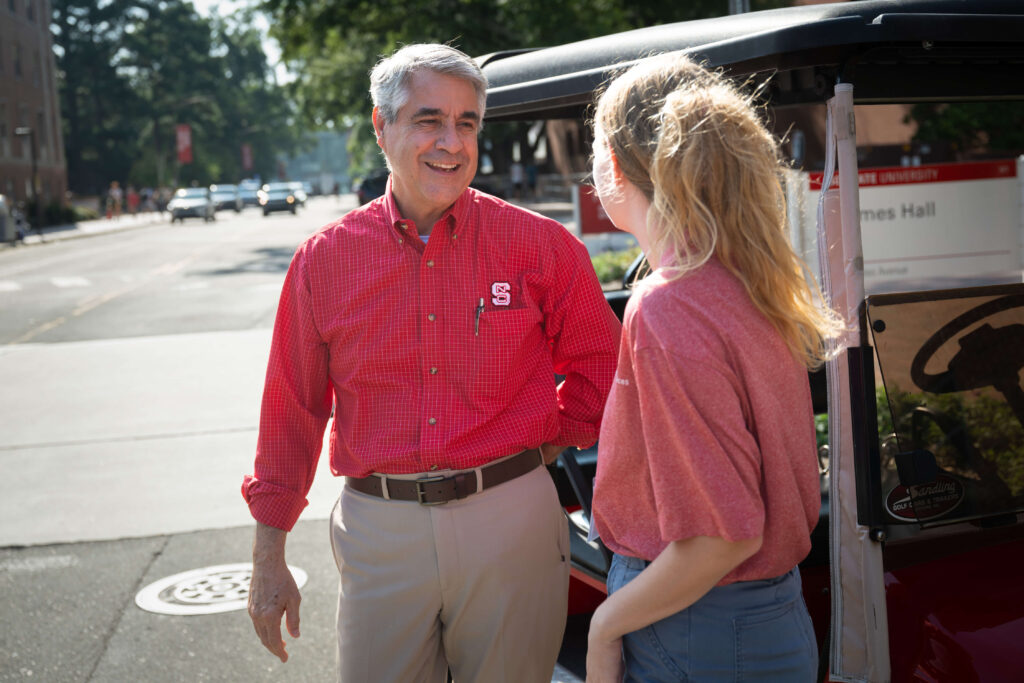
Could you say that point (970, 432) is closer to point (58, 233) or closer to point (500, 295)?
point (500, 295)

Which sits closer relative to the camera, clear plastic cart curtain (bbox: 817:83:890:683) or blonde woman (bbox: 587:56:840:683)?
blonde woman (bbox: 587:56:840:683)

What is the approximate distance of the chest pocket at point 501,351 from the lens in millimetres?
2291

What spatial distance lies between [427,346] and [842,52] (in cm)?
105

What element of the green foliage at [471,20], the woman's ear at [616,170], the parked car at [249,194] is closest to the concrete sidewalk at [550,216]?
the green foliage at [471,20]

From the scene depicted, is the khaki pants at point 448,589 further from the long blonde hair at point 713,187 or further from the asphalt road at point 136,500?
the long blonde hair at point 713,187

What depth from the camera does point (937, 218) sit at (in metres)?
7.11

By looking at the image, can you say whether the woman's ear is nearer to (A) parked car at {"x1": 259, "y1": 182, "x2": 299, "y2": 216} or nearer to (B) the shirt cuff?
(B) the shirt cuff

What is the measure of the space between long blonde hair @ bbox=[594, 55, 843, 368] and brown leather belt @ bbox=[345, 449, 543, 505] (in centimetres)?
82

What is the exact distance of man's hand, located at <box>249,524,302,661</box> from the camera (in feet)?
7.64

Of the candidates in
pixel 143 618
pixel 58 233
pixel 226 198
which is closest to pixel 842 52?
pixel 143 618

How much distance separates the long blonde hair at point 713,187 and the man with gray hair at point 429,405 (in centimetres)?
77

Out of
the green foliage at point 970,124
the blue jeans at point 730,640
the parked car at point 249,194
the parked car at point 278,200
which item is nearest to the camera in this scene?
the blue jeans at point 730,640

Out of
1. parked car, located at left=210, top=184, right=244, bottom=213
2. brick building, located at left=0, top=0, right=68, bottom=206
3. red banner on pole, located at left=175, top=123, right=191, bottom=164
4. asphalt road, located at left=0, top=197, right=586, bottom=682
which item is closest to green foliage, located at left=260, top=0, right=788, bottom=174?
asphalt road, located at left=0, top=197, right=586, bottom=682

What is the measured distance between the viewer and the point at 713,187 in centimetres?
157
